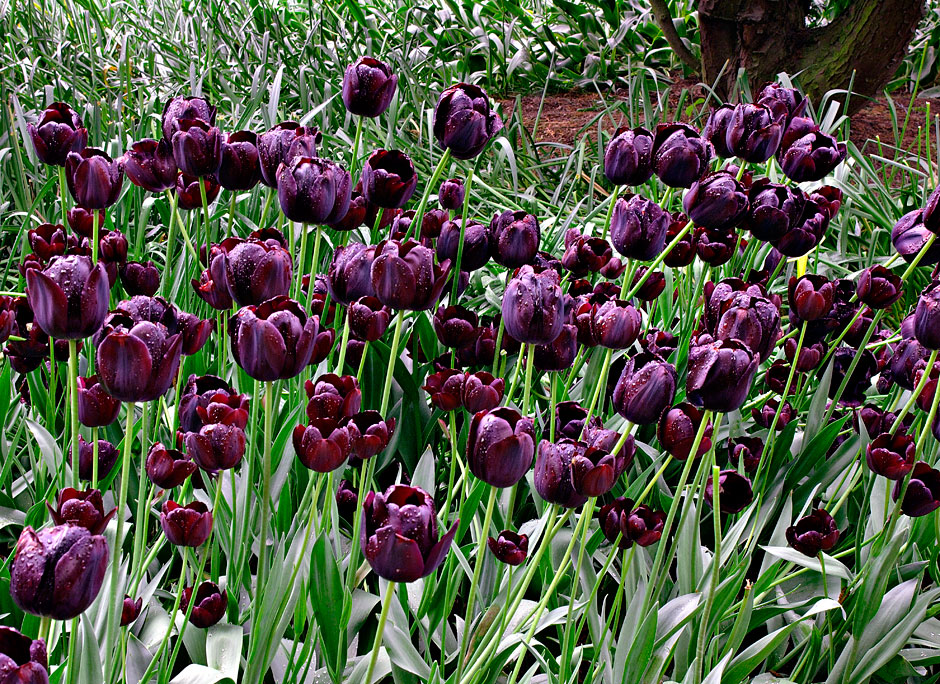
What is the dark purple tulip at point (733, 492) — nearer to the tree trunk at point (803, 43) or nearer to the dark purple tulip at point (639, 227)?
the dark purple tulip at point (639, 227)

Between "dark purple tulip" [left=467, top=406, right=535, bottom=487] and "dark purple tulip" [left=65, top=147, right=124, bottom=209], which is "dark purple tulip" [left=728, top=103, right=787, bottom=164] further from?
"dark purple tulip" [left=65, top=147, right=124, bottom=209]

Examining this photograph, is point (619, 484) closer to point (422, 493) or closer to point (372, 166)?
point (372, 166)

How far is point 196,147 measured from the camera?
997 millimetres

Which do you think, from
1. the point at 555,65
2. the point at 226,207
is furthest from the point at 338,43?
the point at 226,207

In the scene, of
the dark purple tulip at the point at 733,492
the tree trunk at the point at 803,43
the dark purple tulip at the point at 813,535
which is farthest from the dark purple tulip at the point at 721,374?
the tree trunk at the point at 803,43

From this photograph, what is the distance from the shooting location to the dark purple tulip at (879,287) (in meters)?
1.06

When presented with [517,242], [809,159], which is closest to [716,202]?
[517,242]

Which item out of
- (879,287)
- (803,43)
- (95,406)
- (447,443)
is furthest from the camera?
(803,43)

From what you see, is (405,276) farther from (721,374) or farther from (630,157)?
(630,157)

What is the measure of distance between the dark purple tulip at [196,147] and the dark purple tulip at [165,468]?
1.21 feet

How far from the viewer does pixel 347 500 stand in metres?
0.98

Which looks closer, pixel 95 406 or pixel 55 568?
pixel 55 568

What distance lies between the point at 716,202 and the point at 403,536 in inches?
23.5

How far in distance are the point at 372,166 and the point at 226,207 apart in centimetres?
104
